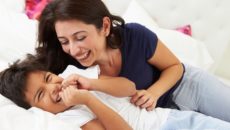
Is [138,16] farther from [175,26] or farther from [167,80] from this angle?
[167,80]

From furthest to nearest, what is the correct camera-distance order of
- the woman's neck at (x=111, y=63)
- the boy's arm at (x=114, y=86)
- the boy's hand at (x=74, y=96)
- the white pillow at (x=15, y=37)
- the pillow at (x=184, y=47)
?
1. the pillow at (x=184, y=47)
2. the white pillow at (x=15, y=37)
3. the woman's neck at (x=111, y=63)
4. the boy's arm at (x=114, y=86)
5. the boy's hand at (x=74, y=96)

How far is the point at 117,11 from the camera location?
2178 millimetres

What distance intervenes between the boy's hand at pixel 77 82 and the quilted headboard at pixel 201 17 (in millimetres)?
969

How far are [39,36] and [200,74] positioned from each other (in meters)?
0.72

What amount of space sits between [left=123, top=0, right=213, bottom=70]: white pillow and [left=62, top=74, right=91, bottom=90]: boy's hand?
74 cm

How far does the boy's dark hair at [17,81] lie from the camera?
4.06ft

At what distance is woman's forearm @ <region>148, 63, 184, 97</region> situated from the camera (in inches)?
57.6

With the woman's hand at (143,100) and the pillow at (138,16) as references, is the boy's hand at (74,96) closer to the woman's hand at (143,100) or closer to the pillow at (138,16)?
the woman's hand at (143,100)

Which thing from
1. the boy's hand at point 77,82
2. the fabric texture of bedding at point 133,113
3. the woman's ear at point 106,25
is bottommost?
the fabric texture of bedding at point 133,113

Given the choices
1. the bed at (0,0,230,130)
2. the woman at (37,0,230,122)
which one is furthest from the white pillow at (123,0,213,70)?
the woman at (37,0,230,122)

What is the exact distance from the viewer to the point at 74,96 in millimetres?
1166

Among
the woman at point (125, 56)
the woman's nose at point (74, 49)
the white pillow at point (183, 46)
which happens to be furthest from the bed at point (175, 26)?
the woman's nose at point (74, 49)

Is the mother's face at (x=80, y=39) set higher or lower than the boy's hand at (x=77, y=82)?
higher

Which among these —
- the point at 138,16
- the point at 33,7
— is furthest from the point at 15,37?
the point at 138,16
